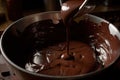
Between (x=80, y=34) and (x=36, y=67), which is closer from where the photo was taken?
(x=36, y=67)

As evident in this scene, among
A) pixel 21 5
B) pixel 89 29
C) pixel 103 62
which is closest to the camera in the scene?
pixel 103 62

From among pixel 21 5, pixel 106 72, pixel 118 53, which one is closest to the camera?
pixel 106 72

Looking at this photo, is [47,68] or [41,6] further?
[41,6]

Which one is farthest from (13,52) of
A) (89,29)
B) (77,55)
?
(89,29)

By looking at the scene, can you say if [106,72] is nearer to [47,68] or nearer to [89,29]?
[47,68]

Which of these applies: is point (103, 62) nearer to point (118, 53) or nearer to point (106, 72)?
point (118, 53)

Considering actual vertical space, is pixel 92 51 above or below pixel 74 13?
below

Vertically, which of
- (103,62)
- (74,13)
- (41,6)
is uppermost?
(74,13)

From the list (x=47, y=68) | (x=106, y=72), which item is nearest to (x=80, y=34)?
(x=47, y=68)

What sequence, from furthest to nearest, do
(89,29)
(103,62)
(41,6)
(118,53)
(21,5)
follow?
(41,6) < (21,5) < (89,29) < (103,62) < (118,53)
